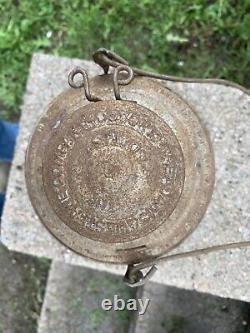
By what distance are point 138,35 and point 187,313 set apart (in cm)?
113

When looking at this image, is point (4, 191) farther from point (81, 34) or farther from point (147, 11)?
point (147, 11)

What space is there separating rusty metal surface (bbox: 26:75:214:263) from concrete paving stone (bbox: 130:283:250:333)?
772 mm

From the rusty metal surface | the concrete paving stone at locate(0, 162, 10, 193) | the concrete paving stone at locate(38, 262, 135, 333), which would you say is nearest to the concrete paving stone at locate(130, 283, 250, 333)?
the concrete paving stone at locate(38, 262, 135, 333)

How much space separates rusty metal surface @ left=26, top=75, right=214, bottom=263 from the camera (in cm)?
130

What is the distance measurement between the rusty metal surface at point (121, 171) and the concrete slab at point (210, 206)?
0.54 metres

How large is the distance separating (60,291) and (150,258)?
3.02 ft

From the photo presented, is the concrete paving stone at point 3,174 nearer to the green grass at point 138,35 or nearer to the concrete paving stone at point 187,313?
the green grass at point 138,35

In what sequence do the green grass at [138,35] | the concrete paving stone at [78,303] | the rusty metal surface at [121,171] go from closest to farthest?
the rusty metal surface at [121,171]
the concrete paving stone at [78,303]
the green grass at [138,35]

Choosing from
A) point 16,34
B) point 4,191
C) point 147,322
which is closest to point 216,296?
point 147,322

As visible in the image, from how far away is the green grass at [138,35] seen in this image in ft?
7.88

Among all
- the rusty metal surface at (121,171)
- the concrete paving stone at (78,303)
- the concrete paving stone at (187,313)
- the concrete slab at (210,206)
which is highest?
the rusty metal surface at (121,171)

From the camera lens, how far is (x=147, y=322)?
2.16 m

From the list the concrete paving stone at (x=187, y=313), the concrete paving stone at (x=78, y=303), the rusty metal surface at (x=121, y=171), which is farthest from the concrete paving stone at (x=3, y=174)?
the rusty metal surface at (x=121, y=171)

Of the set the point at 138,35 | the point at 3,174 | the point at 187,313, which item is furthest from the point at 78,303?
the point at 138,35
